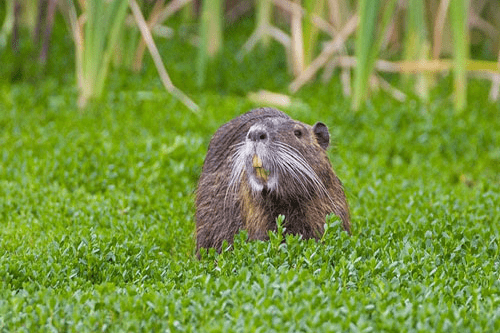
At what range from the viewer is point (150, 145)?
6.42 m

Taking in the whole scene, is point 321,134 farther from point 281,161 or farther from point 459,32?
point 459,32

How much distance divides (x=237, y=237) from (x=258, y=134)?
1.69 ft

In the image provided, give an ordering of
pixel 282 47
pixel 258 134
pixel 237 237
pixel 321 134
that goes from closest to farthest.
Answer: pixel 258 134
pixel 237 237
pixel 321 134
pixel 282 47

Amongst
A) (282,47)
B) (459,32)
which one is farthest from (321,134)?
(282,47)

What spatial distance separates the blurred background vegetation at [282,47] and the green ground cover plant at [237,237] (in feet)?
0.69

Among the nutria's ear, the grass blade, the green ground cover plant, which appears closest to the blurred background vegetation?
the grass blade

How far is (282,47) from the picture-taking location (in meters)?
10.9

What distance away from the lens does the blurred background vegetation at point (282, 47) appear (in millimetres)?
6895

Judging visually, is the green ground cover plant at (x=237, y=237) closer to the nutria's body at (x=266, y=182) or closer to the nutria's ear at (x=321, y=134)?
the nutria's body at (x=266, y=182)

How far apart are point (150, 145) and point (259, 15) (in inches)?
158

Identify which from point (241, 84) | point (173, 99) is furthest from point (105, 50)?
point (241, 84)

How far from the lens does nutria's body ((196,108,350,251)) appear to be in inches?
151

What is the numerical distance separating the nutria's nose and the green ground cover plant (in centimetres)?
45

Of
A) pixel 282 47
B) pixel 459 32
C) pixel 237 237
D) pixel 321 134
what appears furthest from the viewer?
pixel 282 47
